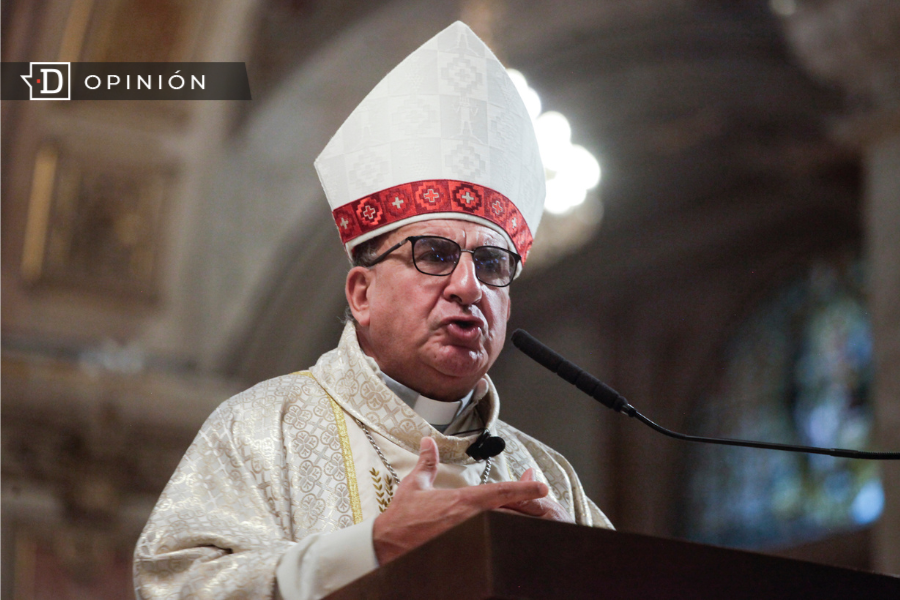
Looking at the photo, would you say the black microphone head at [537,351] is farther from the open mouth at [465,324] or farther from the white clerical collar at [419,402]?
the white clerical collar at [419,402]

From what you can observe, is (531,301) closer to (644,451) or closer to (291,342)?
(644,451)

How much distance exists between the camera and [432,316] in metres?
2.43

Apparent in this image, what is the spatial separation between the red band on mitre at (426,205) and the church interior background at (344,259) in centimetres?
434

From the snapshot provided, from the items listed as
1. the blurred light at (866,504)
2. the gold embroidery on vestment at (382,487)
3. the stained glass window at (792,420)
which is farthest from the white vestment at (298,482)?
the stained glass window at (792,420)

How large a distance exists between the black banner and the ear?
16.9 ft

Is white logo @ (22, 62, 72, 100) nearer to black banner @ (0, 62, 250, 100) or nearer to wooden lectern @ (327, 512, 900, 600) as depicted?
black banner @ (0, 62, 250, 100)

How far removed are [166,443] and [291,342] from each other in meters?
1.28

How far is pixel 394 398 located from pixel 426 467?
0.50 m

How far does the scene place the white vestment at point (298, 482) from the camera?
6.43ft

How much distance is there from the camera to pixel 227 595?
1963 mm

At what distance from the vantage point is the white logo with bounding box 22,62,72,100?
23.5ft

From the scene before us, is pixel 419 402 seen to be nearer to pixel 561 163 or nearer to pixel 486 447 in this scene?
pixel 486 447

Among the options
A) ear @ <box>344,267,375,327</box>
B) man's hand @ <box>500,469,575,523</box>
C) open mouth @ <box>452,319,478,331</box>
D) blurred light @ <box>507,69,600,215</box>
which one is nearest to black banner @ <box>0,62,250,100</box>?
blurred light @ <box>507,69,600,215</box>

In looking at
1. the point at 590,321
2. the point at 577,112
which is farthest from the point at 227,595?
the point at 590,321
